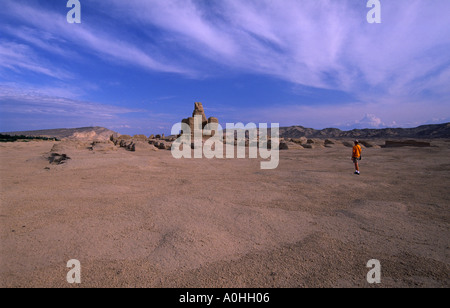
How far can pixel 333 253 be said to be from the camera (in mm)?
2516

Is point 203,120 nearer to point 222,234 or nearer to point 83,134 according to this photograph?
point 222,234

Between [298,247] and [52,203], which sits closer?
[298,247]

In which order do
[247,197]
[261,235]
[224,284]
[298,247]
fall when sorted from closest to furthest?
[224,284] → [298,247] → [261,235] → [247,197]

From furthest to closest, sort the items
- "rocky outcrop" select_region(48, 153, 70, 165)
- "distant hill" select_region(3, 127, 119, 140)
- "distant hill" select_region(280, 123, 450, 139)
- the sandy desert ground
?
1. "distant hill" select_region(3, 127, 119, 140)
2. "distant hill" select_region(280, 123, 450, 139)
3. "rocky outcrop" select_region(48, 153, 70, 165)
4. the sandy desert ground

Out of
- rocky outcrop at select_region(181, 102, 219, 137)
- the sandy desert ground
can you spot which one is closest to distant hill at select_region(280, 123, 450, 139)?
rocky outcrop at select_region(181, 102, 219, 137)

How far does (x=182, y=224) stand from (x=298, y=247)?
163cm

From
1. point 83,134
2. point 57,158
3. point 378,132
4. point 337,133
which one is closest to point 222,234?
point 57,158

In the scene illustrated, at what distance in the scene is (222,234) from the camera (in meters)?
2.97

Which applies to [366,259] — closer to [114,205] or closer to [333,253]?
[333,253]

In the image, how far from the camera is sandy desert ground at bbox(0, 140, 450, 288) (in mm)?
2123

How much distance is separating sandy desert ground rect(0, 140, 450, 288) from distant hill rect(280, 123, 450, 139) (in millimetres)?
54255

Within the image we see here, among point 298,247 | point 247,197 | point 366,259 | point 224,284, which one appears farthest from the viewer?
point 247,197

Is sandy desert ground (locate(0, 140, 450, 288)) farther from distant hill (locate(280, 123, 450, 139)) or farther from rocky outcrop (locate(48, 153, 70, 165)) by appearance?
distant hill (locate(280, 123, 450, 139))
